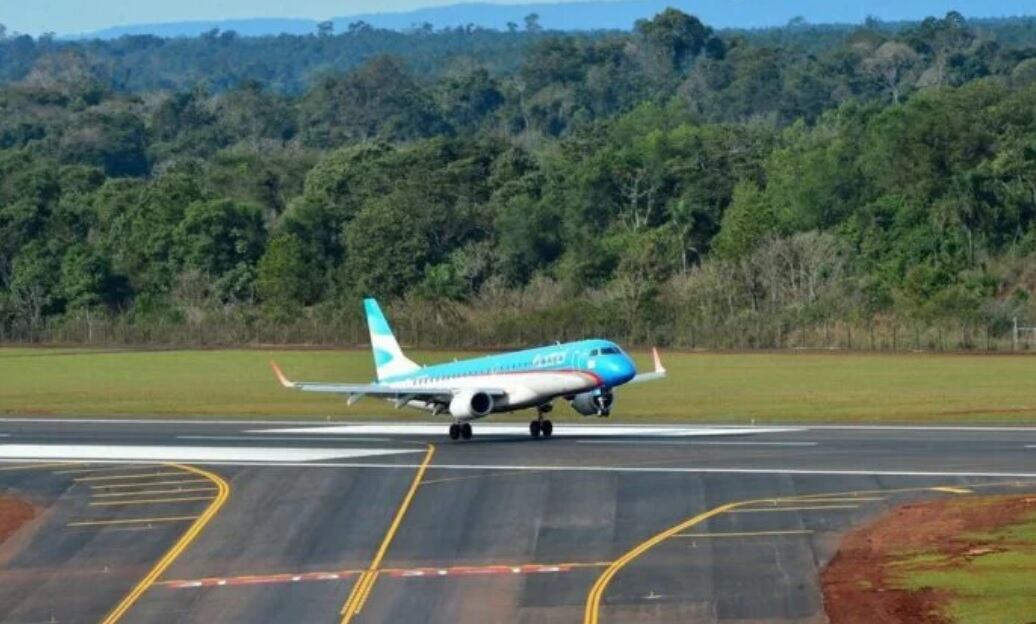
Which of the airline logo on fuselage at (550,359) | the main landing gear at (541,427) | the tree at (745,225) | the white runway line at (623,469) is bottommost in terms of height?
the tree at (745,225)

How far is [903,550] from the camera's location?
1772 inches

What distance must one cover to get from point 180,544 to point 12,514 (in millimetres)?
7537

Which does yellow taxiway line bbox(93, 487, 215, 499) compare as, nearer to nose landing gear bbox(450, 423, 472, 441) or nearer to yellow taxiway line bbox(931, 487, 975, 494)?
nose landing gear bbox(450, 423, 472, 441)

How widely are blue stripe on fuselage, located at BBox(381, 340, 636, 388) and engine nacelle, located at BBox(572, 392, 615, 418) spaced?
19.4 inches

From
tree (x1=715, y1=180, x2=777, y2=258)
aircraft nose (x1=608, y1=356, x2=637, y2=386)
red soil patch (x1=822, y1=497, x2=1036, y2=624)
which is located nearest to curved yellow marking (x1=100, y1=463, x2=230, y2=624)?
aircraft nose (x1=608, y1=356, x2=637, y2=386)

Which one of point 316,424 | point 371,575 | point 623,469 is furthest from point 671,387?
point 371,575

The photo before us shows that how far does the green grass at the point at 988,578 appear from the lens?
124ft

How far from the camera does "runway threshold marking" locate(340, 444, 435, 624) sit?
39.8 meters

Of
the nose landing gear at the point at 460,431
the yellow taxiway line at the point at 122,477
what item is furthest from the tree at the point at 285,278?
the yellow taxiway line at the point at 122,477

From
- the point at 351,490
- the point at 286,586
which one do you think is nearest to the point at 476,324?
the point at 351,490

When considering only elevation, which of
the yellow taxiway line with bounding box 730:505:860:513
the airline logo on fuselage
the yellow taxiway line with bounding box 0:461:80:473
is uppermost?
the airline logo on fuselage

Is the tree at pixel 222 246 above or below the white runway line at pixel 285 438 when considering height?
below

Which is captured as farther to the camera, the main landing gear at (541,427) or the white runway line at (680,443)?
the main landing gear at (541,427)

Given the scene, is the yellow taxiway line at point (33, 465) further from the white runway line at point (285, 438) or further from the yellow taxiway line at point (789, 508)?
the yellow taxiway line at point (789, 508)
